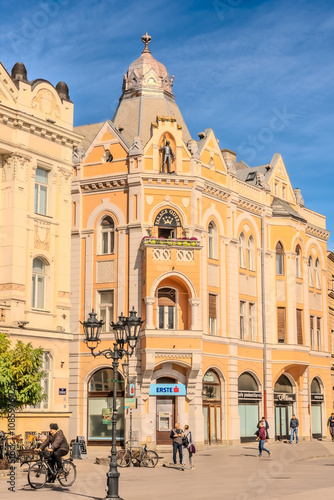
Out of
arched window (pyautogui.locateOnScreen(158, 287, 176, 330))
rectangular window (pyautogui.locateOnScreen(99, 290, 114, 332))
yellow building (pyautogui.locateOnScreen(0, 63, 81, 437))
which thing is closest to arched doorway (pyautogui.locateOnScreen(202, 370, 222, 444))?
arched window (pyautogui.locateOnScreen(158, 287, 176, 330))

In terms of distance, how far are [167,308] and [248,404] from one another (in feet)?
29.1

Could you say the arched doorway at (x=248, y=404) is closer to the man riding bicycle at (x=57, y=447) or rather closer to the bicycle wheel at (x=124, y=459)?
the bicycle wheel at (x=124, y=459)

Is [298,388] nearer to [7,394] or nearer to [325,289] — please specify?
[325,289]

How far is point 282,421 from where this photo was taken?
49875mm

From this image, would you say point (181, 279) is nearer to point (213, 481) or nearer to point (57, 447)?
point (213, 481)

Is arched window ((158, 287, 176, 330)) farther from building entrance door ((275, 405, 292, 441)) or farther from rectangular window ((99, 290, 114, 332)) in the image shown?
building entrance door ((275, 405, 292, 441))

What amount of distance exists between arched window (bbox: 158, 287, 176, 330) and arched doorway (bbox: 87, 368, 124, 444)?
360 cm

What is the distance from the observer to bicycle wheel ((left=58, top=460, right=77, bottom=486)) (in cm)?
2206

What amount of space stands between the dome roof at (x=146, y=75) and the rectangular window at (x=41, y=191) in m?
16.2

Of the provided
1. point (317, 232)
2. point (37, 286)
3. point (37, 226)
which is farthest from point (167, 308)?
point (317, 232)

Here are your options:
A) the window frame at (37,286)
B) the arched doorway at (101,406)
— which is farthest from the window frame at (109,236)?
the window frame at (37,286)

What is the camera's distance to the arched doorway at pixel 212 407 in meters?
43.6

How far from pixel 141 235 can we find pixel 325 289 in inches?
742

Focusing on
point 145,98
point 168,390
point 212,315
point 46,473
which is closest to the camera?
point 46,473
